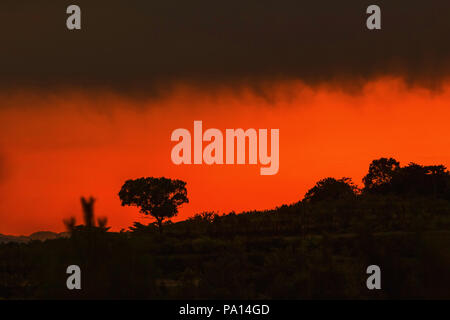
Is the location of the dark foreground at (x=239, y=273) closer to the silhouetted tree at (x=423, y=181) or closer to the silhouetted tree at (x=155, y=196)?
the silhouetted tree at (x=423, y=181)

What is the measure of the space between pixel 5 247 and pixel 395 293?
31418mm

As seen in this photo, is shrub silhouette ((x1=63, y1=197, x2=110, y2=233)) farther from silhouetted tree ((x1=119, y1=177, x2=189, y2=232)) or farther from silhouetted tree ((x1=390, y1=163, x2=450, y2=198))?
silhouetted tree ((x1=119, y1=177, x2=189, y2=232))

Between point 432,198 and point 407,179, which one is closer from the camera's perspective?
point 432,198

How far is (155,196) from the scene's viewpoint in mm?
65938

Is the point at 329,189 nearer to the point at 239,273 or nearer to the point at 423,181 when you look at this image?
the point at 423,181

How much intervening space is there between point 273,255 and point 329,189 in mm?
42613

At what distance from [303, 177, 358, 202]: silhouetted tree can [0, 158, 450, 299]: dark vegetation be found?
16.6 ft

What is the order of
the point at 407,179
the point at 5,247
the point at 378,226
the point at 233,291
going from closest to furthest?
1. the point at 233,291
2. the point at 378,226
3. the point at 5,247
4. the point at 407,179

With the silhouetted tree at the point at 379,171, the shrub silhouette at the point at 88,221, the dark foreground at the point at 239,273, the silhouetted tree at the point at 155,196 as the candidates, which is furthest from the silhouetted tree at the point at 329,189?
the shrub silhouette at the point at 88,221

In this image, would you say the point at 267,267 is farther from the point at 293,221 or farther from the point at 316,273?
the point at 293,221

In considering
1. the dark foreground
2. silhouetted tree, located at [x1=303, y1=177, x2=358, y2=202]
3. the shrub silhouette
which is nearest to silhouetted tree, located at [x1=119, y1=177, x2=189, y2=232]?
silhouetted tree, located at [x1=303, y1=177, x2=358, y2=202]

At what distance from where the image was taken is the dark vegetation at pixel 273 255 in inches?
613

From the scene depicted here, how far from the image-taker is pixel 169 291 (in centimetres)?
1817

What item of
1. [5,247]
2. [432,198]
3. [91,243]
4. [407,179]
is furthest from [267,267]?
[407,179]
